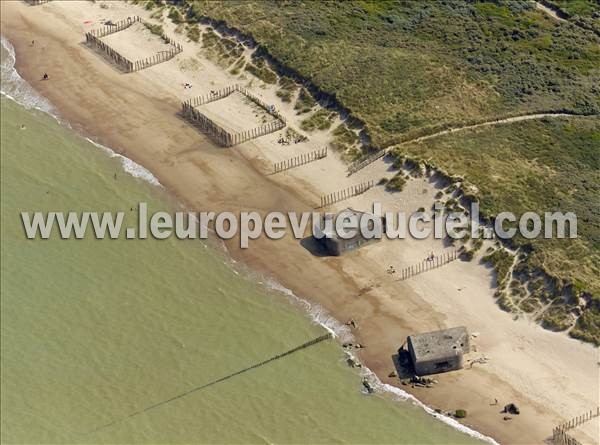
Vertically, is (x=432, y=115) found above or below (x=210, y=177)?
above

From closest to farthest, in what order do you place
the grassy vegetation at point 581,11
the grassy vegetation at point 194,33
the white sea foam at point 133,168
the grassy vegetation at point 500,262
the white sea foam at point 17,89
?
1. the grassy vegetation at point 500,262
2. the white sea foam at point 133,168
3. the white sea foam at point 17,89
4. the grassy vegetation at point 581,11
5. the grassy vegetation at point 194,33

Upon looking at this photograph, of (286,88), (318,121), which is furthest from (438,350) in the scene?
(286,88)

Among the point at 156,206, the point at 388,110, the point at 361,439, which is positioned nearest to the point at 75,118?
the point at 156,206

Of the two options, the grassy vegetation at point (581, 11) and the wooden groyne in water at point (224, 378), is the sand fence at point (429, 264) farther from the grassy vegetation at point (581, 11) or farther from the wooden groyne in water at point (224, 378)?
the grassy vegetation at point (581, 11)

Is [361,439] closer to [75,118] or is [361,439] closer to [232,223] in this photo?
[232,223]

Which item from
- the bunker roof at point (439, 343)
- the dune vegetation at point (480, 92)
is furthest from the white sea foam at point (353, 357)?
the dune vegetation at point (480, 92)

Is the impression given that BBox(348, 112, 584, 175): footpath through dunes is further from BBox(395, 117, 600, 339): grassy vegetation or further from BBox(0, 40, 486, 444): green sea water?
BBox(0, 40, 486, 444): green sea water

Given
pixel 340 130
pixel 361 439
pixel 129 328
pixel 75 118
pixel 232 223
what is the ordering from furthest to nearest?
pixel 75 118
pixel 340 130
pixel 232 223
pixel 129 328
pixel 361 439
